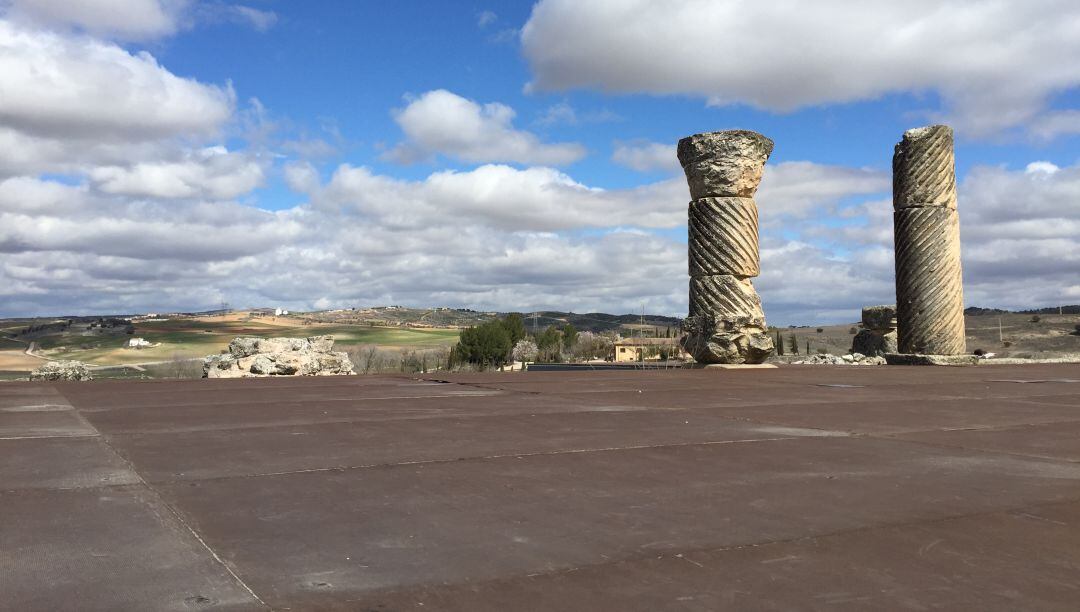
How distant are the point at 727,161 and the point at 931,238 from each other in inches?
158

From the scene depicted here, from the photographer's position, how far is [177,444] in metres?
3.97

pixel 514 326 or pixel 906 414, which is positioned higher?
pixel 514 326

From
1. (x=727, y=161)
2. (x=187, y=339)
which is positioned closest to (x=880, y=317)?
(x=727, y=161)

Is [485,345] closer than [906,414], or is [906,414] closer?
[906,414]

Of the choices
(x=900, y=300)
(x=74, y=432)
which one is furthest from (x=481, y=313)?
(x=74, y=432)

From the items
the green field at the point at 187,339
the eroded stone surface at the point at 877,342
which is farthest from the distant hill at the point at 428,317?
the eroded stone surface at the point at 877,342

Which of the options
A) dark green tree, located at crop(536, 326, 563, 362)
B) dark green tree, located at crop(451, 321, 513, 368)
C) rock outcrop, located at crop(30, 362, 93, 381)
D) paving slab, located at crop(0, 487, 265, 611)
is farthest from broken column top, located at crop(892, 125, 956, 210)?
dark green tree, located at crop(451, 321, 513, 368)

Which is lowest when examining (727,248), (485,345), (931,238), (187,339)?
(485,345)

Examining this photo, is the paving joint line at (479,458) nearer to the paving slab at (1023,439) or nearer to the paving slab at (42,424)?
the paving slab at (1023,439)

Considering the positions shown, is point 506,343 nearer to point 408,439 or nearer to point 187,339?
point 187,339

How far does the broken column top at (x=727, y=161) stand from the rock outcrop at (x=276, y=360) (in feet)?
18.5

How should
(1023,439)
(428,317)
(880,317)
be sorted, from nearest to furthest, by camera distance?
(1023,439)
(880,317)
(428,317)

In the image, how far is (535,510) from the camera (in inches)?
106

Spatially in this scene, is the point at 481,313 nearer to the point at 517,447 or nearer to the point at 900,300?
the point at 900,300
